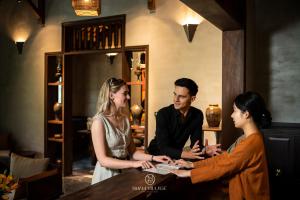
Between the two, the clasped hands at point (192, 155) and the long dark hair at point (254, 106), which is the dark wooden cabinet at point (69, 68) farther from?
the long dark hair at point (254, 106)

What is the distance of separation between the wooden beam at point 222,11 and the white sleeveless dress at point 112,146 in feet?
3.39

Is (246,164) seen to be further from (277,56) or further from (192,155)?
(277,56)

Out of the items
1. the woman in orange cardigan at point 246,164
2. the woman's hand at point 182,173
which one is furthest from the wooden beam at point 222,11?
the woman's hand at point 182,173

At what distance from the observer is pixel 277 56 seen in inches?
156

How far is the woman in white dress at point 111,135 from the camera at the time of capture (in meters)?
2.04

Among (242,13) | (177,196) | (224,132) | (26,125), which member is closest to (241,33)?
(242,13)

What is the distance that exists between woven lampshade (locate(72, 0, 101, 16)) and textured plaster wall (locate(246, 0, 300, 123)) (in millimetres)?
1807

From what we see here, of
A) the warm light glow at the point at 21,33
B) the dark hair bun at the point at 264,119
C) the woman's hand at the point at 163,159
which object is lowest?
the woman's hand at the point at 163,159

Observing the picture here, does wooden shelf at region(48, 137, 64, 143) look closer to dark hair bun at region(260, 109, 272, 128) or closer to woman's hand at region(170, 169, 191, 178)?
woman's hand at region(170, 169, 191, 178)

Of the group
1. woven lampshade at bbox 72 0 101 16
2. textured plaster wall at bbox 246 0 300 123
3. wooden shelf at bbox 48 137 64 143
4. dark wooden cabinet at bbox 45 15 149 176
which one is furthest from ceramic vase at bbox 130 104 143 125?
woven lampshade at bbox 72 0 101 16

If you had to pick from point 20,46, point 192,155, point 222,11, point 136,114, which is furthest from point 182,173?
point 20,46

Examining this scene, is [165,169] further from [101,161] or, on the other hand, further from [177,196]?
[101,161]

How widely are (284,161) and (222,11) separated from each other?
1712 millimetres

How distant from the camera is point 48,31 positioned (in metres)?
5.59
